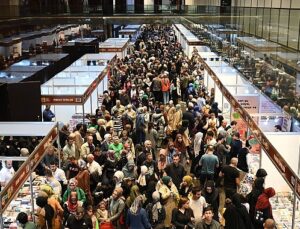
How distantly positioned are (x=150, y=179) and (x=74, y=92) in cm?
545

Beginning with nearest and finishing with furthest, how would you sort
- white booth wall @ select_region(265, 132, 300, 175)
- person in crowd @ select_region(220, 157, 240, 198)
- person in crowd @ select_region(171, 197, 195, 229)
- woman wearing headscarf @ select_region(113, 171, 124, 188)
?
person in crowd @ select_region(171, 197, 195, 229)
woman wearing headscarf @ select_region(113, 171, 124, 188)
person in crowd @ select_region(220, 157, 240, 198)
white booth wall @ select_region(265, 132, 300, 175)

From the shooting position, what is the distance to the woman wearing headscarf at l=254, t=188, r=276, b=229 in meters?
7.01

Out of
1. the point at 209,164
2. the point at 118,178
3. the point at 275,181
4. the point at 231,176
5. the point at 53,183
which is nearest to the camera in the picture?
the point at 53,183

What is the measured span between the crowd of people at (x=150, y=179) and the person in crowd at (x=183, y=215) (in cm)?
1

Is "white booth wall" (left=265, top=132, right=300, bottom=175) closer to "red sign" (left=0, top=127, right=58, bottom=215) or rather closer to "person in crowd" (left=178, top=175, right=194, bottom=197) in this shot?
"person in crowd" (left=178, top=175, right=194, bottom=197)

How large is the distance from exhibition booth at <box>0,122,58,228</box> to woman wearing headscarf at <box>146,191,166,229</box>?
1.78 meters

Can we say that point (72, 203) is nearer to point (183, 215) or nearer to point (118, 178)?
point (118, 178)

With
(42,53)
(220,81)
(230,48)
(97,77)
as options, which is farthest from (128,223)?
(42,53)

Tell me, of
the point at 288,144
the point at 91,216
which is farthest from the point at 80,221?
the point at 288,144

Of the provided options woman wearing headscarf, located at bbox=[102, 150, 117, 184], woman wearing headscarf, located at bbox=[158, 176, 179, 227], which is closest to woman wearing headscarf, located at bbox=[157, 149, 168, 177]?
woman wearing headscarf, located at bbox=[102, 150, 117, 184]

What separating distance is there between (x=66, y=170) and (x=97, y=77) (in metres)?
6.38

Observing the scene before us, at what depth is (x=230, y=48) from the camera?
68.9ft

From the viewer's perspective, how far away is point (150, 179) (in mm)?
7898

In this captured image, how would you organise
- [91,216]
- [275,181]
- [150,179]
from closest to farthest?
[91,216] < [150,179] < [275,181]
